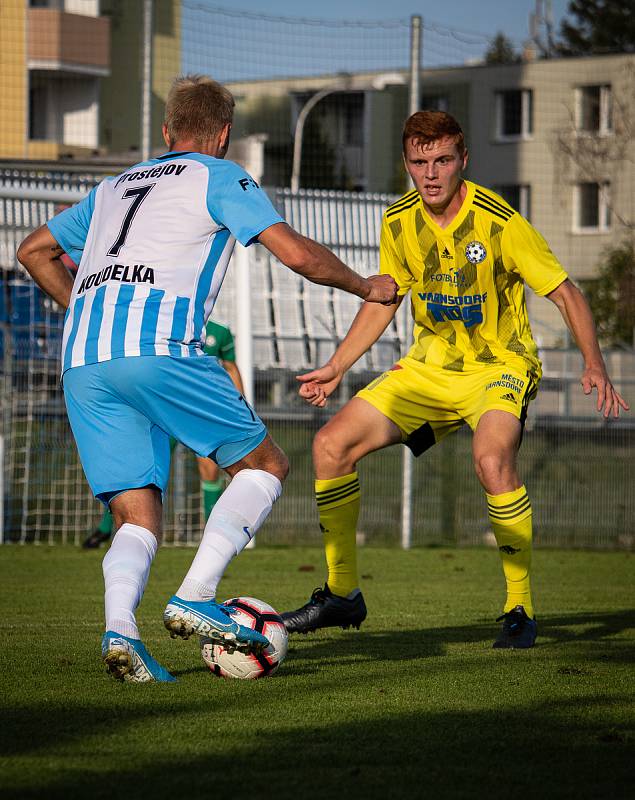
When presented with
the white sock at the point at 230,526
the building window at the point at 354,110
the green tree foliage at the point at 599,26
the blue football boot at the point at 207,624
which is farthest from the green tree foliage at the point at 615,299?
Answer: the green tree foliage at the point at 599,26

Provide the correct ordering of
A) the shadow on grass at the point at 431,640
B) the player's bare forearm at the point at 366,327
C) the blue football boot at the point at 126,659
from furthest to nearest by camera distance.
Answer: the player's bare forearm at the point at 366,327, the shadow on grass at the point at 431,640, the blue football boot at the point at 126,659

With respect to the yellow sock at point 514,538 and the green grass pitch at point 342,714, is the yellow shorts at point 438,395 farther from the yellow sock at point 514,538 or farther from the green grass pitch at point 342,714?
the green grass pitch at point 342,714

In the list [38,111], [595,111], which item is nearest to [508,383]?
[595,111]

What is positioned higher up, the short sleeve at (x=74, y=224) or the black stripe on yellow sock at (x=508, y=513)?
the short sleeve at (x=74, y=224)

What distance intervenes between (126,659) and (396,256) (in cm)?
277

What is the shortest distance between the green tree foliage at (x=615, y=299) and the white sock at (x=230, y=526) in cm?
1602

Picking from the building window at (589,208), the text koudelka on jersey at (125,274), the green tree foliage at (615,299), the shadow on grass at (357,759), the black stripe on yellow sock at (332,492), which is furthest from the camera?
the building window at (589,208)

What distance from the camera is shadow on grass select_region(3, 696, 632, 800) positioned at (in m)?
3.16

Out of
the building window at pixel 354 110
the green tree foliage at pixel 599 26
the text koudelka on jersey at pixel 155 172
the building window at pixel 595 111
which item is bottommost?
the text koudelka on jersey at pixel 155 172

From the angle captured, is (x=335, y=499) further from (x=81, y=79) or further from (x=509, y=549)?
(x=81, y=79)

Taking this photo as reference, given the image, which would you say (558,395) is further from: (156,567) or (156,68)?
(156,567)

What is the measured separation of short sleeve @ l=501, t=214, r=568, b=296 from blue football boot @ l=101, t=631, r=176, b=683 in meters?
2.53

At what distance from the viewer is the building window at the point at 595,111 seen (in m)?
18.8

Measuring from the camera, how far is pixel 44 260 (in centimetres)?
509
